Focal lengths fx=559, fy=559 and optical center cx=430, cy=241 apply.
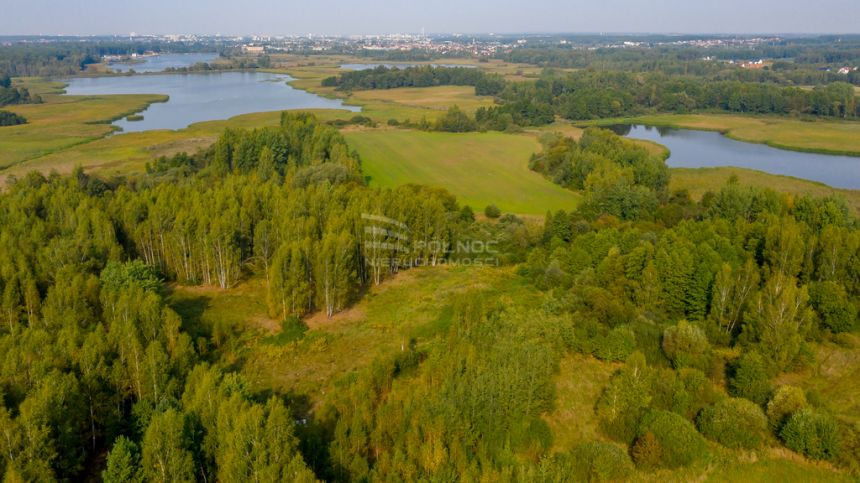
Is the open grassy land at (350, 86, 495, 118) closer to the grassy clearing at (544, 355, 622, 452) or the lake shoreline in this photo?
the lake shoreline

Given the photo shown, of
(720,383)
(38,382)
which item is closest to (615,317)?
(720,383)

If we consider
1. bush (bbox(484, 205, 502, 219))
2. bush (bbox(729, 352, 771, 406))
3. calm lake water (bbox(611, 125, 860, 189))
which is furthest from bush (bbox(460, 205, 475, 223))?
calm lake water (bbox(611, 125, 860, 189))

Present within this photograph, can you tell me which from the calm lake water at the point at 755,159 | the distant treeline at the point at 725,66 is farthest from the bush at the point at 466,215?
the distant treeline at the point at 725,66

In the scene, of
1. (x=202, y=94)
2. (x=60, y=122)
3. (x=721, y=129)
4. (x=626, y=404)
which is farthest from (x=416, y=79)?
(x=626, y=404)

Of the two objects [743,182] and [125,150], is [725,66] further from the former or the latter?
[125,150]

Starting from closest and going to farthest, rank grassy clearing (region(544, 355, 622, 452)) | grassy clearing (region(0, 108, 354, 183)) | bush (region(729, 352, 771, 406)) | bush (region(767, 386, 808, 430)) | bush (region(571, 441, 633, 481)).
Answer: bush (region(571, 441, 633, 481)), bush (region(767, 386, 808, 430)), grassy clearing (region(544, 355, 622, 452)), bush (region(729, 352, 771, 406)), grassy clearing (region(0, 108, 354, 183))

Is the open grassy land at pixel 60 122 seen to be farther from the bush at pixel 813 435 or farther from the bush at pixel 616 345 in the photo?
the bush at pixel 813 435
